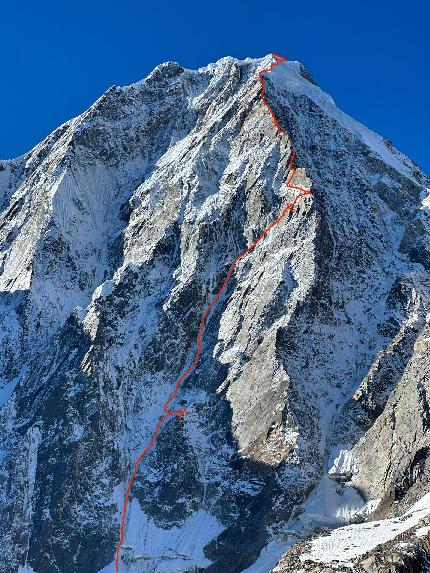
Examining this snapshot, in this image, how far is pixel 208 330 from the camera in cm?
10094

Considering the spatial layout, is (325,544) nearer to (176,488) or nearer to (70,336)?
(176,488)

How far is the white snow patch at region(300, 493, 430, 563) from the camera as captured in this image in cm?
6156

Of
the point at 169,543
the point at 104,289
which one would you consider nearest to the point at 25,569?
the point at 169,543

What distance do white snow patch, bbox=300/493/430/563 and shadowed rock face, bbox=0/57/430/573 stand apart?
271 inches

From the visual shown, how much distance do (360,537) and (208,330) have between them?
39.7 metres

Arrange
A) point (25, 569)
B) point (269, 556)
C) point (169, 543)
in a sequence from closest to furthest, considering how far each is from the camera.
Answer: point (269, 556) → point (169, 543) → point (25, 569)

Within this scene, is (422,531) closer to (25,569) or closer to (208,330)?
(25,569)

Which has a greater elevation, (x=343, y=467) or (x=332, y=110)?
(x=332, y=110)

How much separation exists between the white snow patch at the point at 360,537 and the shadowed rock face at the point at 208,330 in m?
6.89

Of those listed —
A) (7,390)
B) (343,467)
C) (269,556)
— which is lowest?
(269,556)

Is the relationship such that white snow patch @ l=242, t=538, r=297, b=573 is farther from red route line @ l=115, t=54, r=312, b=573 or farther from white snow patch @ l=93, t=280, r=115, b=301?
white snow patch @ l=93, t=280, r=115, b=301

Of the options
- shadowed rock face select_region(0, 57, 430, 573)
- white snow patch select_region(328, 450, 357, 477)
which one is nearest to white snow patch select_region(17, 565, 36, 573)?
shadowed rock face select_region(0, 57, 430, 573)

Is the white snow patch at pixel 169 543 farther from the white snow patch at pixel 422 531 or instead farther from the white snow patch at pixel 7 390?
the white snow patch at pixel 422 531

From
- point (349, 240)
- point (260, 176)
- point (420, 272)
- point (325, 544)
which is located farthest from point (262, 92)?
point (325, 544)
